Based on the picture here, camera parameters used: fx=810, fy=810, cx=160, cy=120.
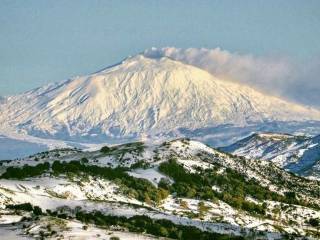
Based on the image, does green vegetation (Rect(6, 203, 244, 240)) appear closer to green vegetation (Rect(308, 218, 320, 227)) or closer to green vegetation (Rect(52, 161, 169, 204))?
green vegetation (Rect(52, 161, 169, 204))

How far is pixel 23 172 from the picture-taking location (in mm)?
185125

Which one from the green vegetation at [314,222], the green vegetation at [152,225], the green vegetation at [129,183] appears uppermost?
the green vegetation at [129,183]

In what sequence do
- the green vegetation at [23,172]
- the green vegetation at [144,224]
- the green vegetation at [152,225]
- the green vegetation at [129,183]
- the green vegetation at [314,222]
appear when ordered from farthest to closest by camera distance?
the green vegetation at [314,222] < the green vegetation at [129,183] < the green vegetation at [23,172] < the green vegetation at [152,225] < the green vegetation at [144,224]

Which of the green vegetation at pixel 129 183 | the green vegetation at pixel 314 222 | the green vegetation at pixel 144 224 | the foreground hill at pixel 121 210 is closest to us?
the foreground hill at pixel 121 210

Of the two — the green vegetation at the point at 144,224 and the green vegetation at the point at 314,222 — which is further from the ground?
the green vegetation at the point at 314,222

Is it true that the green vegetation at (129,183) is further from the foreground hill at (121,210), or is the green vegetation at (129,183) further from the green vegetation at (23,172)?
the green vegetation at (23,172)

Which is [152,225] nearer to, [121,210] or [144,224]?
[144,224]

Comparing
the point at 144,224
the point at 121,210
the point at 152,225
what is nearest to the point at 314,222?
the point at 121,210

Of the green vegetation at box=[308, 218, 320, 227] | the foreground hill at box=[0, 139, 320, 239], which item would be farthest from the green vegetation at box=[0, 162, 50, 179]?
the green vegetation at box=[308, 218, 320, 227]

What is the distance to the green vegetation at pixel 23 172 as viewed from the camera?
181500 millimetres

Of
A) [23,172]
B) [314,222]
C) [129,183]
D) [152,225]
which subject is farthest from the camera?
[129,183]

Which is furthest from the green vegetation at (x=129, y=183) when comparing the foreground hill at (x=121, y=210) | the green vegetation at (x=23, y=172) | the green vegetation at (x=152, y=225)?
the green vegetation at (x=152, y=225)

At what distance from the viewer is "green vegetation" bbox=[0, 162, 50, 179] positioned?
18150 cm

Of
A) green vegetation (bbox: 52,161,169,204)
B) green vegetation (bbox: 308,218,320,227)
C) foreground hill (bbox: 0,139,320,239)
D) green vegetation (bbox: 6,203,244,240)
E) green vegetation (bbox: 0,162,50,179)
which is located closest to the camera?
foreground hill (bbox: 0,139,320,239)
